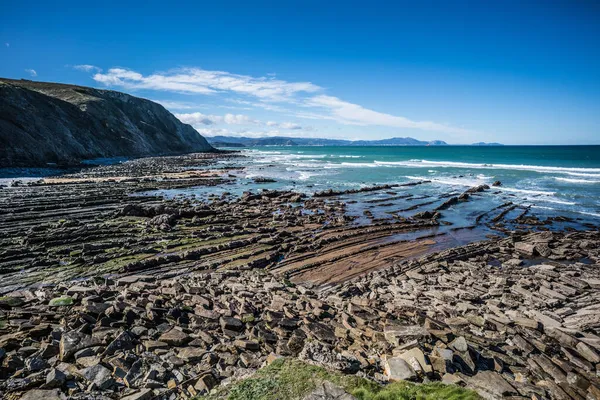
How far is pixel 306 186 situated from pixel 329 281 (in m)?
29.6

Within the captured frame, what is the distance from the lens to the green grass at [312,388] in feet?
17.2

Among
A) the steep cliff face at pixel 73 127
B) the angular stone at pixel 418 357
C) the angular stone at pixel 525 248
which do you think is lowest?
the angular stone at pixel 525 248

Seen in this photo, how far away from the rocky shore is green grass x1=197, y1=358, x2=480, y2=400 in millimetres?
441

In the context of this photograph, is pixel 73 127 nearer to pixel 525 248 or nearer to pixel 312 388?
pixel 312 388

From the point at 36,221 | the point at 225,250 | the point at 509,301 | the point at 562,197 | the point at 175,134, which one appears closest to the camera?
the point at 509,301

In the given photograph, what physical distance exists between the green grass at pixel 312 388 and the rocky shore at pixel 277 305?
44 centimetres

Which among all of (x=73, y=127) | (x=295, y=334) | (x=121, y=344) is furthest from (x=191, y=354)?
(x=73, y=127)

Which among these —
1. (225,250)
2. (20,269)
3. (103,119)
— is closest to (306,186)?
(225,250)

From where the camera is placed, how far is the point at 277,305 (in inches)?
374

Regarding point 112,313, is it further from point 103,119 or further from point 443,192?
point 103,119

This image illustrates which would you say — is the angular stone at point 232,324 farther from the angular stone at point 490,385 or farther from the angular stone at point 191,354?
the angular stone at point 490,385

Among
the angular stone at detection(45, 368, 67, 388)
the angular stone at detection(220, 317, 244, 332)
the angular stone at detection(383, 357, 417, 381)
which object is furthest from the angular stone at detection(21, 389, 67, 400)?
the angular stone at detection(383, 357, 417, 381)

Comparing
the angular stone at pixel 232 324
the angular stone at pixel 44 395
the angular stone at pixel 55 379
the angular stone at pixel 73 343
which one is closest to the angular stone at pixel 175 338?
the angular stone at pixel 232 324

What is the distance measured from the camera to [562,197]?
34031 mm
